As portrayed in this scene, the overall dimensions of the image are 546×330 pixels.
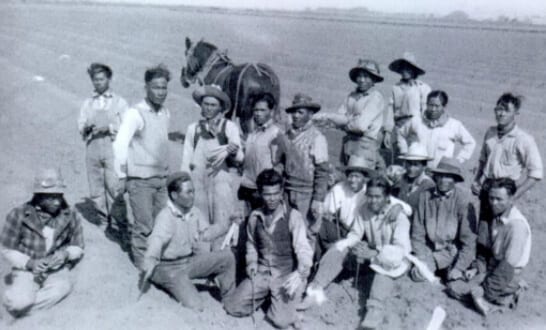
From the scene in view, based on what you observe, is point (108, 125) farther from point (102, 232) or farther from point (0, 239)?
point (0, 239)

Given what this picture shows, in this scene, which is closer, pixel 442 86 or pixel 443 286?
pixel 443 286

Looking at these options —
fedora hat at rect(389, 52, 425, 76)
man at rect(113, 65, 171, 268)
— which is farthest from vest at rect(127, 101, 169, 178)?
fedora hat at rect(389, 52, 425, 76)

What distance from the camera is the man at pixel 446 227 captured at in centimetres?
525

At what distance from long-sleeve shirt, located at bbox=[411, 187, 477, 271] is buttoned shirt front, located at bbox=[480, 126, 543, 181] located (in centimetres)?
54

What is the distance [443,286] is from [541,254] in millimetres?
1566

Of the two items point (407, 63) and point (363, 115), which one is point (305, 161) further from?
point (407, 63)

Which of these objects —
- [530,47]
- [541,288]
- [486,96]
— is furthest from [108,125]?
[530,47]

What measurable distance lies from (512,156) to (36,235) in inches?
180

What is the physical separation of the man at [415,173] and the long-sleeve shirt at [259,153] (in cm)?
142

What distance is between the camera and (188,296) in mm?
4875

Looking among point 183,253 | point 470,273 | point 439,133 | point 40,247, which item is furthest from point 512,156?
point 40,247

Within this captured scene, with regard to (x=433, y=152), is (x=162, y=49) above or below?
above

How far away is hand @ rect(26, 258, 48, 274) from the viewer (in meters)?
4.71

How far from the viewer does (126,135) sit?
5293 millimetres
